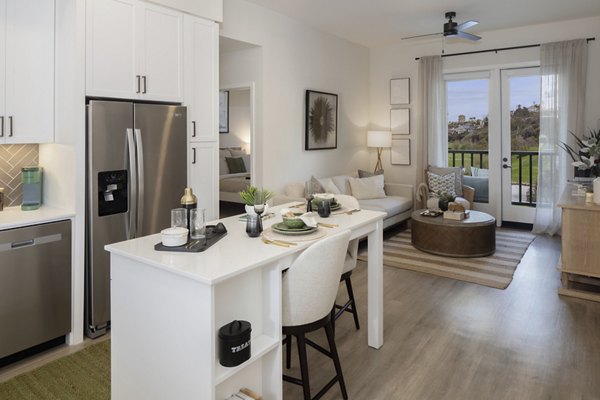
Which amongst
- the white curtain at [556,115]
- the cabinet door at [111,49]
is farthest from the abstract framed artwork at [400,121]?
the cabinet door at [111,49]

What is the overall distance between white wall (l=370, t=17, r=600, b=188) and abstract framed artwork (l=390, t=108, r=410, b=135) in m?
0.08

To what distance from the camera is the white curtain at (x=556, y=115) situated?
18.7 feet

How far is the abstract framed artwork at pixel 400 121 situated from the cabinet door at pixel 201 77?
411cm

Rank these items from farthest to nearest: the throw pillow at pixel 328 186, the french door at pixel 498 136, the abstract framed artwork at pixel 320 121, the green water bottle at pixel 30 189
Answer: the french door at pixel 498 136, the abstract framed artwork at pixel 320 121, the throw pillow at pixel 328 186, the green water bottle at pixel 30 189

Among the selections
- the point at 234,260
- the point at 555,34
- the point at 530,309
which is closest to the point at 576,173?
the point at 555,34

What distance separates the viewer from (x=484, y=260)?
481 cm

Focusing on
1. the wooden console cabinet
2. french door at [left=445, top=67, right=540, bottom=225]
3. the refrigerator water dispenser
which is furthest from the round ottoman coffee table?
the refrigerator water dispenser

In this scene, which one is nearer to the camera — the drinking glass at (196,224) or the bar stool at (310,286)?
the bar stool at (310,286)

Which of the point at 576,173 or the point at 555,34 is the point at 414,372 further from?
the point at 555,34

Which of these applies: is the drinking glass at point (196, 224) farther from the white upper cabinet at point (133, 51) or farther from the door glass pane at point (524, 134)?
the door glass pane at point (524, 134)

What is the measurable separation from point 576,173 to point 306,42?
4042mm

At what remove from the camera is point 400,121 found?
719cm

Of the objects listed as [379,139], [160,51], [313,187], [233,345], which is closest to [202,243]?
[233,345]

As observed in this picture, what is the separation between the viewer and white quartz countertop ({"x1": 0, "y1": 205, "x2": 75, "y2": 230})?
2.63 metres
